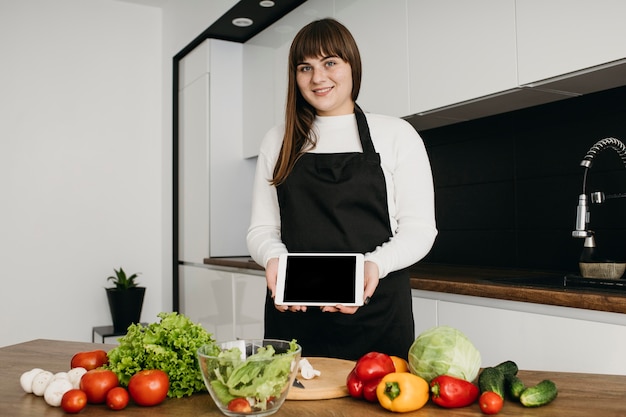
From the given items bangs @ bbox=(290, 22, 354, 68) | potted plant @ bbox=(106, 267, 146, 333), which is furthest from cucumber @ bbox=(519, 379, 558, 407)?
potted plant @ bbox=(106, 267, 146, 333)

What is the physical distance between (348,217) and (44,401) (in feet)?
2.87

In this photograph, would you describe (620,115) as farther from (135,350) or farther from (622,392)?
(135,350)

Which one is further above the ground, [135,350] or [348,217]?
[348,217]

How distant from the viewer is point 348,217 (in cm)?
165

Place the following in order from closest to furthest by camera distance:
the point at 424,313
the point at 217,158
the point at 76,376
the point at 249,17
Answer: the point at 76,376, the point at 424,313, the point at 249,17, the point at 217,158

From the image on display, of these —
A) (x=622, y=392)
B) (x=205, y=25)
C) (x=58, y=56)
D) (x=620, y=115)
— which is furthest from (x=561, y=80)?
(x=58, y=56)

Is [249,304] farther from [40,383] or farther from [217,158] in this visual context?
[40,383]

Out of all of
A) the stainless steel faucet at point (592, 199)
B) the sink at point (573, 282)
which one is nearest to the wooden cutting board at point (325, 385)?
the sink at point (573, 282)

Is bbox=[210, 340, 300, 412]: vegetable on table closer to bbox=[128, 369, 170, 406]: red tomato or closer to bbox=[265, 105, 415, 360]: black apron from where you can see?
bbox=[128, 369, 170, 406]: red tomato

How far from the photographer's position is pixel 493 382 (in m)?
0.96

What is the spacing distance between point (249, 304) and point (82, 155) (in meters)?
1.87

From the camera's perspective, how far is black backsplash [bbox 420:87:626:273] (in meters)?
2.22

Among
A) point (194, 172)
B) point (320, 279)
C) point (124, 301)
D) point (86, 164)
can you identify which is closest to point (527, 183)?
point (320, 279)

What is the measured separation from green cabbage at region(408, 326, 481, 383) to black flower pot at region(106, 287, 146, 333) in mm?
3416
